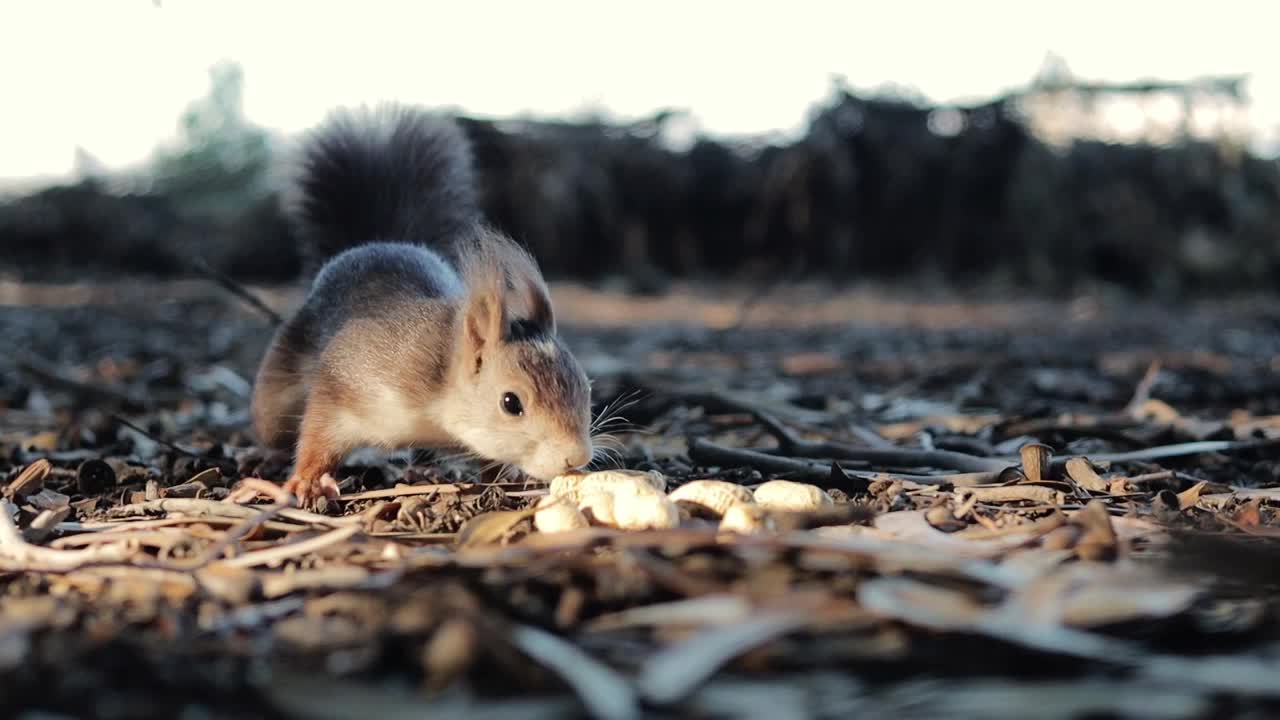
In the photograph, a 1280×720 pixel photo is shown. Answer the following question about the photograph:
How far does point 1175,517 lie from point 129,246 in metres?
11.4

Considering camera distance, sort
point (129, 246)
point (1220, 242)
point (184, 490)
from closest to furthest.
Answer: point (184, 490) < point (129, 246) < point (1220, 242)

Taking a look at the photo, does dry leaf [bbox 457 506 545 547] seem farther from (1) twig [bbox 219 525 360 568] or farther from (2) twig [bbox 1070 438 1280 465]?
(2) twig [bbox 1070 438 1280 465]

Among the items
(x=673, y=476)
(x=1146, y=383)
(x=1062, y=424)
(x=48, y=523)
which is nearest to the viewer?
(x=48, y=523)

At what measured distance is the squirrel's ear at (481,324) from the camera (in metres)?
2.73

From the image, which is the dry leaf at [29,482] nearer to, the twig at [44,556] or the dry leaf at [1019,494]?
the twig at [44,556]

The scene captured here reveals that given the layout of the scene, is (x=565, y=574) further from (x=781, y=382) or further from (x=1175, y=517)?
(x=781, y=382)

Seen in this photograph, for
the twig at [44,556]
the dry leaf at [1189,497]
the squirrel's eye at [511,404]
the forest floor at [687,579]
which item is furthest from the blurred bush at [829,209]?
the twig at [44,556]

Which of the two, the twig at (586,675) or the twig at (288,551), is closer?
the twig at (586,675)

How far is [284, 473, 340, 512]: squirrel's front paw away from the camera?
2521 millimetres

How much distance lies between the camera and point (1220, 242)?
12.3 metres

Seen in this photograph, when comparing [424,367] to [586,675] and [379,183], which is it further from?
[586,675]

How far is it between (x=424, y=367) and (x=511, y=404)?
0.30 m

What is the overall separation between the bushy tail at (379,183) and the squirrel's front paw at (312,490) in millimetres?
1238

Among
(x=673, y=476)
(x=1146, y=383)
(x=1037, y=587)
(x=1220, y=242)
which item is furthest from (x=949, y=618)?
(x=1220, y=242)
